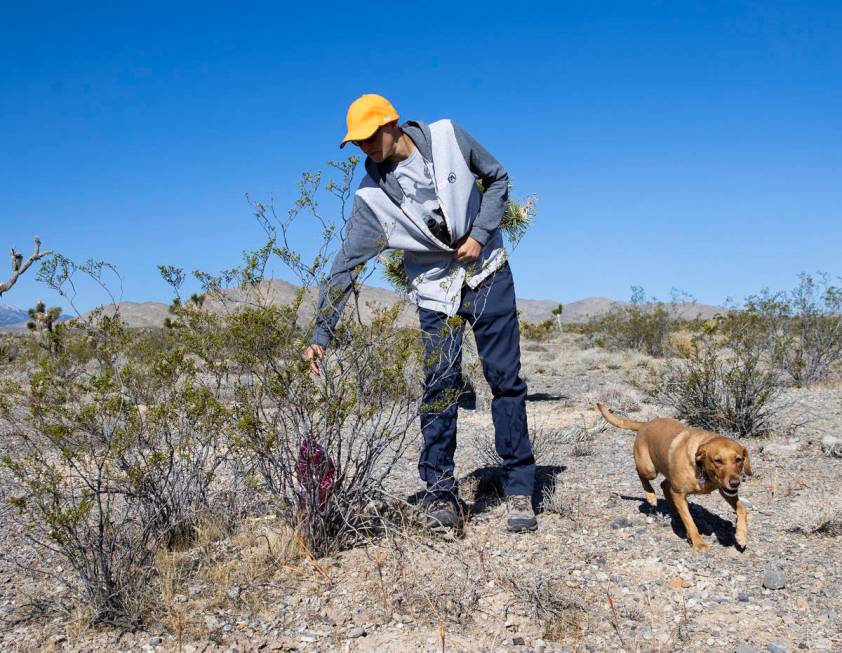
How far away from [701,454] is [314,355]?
195 centimetres

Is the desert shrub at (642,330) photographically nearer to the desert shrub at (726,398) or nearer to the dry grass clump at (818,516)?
the desert shrub at (726,398)

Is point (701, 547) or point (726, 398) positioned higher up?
point (726, 398)

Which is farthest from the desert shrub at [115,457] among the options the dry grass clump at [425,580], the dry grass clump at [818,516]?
the dry grass clump at [818,516]

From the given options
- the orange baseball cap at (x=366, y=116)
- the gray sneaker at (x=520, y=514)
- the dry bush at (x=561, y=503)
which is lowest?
the dry bush at (x=561, y=503)

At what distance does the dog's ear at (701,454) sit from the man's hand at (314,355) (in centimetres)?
190

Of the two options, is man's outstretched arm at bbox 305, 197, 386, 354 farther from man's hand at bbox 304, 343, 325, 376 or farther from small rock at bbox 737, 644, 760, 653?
small rock at bbox 737, 644, 760, 653

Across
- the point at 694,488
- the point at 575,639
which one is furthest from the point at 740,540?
the point at 575,639

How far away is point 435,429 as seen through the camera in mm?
3738

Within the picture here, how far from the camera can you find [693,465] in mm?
3643

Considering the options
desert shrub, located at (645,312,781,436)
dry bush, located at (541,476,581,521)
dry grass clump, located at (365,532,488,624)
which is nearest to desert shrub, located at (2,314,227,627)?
dry grass clump, located at (365,532,488,624)

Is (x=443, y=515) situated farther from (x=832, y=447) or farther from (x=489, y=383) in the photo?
(x=832, y=447)

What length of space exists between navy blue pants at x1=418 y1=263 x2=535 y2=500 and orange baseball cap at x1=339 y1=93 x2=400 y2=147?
95cm

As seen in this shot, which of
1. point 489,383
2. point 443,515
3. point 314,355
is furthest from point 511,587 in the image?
point 314,355

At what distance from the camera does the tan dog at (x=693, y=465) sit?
3.45 m
